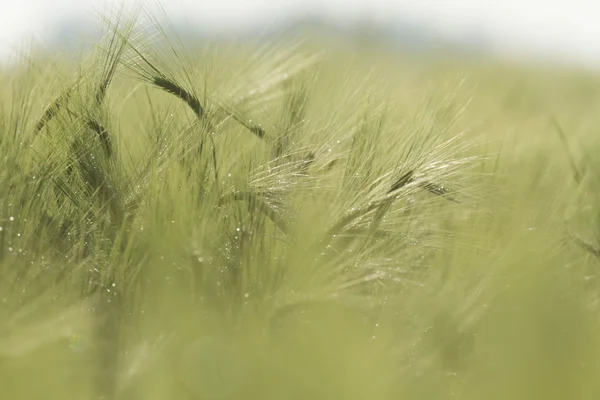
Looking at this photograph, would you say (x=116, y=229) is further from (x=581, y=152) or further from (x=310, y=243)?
(x=581, y=152)

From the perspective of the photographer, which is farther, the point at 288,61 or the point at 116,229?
the point at 288,61

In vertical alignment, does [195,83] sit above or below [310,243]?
above

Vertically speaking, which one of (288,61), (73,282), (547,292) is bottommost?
(73,282)

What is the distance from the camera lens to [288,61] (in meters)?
1.36

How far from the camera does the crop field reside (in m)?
0.68

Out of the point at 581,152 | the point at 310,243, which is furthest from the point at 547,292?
the point at 581,152

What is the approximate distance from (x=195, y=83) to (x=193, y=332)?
64 cm

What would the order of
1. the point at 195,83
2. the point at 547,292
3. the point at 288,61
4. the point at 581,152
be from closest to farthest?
the point at 547,292
the point at 195,83
the point at 288,61
the point at 581,152

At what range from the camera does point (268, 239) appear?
1081 mm

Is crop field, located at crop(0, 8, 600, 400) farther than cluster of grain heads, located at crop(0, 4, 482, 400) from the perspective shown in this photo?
No

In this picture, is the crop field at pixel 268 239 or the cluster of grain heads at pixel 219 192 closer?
the crop field at pixel 268 239

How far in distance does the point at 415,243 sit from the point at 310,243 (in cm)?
27

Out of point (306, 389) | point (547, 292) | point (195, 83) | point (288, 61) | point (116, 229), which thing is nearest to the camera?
point (306, 389)

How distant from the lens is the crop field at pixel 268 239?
2.23ft
